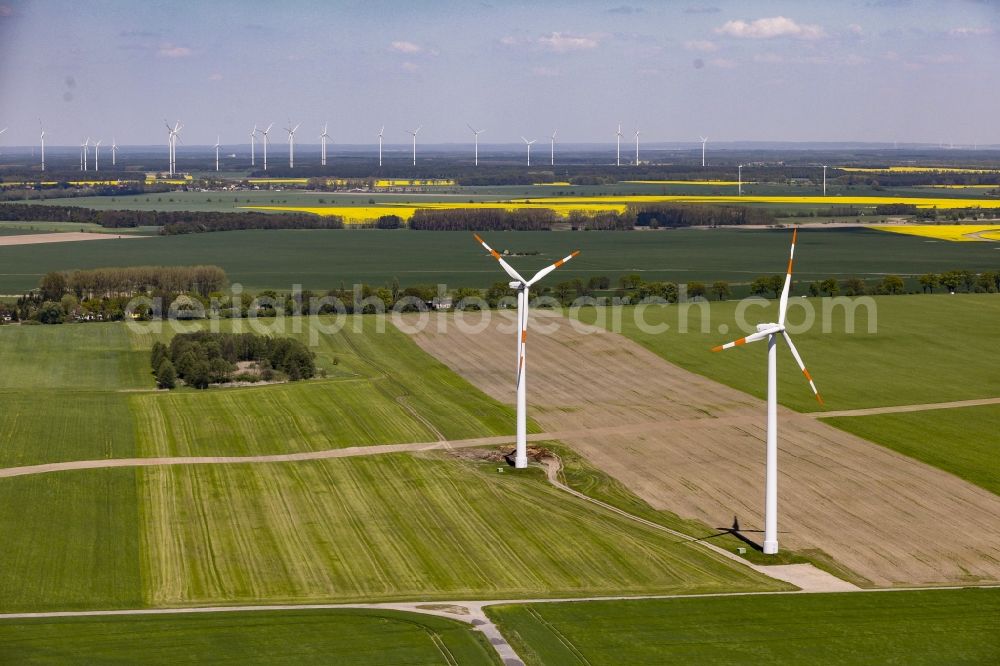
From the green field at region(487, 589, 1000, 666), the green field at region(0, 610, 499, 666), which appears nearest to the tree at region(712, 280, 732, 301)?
the green field at region(487, 589, 1000, 666)

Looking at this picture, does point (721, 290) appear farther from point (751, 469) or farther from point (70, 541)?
point (70, 541)

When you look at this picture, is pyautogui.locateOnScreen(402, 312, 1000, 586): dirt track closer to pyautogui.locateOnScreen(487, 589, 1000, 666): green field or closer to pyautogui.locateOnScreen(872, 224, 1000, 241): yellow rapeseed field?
pyautogui.locateOnScreen(487, 589, 1000, 666): green field

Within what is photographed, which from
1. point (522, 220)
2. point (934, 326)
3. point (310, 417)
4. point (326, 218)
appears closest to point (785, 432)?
point (310, 417)

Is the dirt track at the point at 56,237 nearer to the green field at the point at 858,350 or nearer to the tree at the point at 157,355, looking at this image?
the tree at the point at 157,355

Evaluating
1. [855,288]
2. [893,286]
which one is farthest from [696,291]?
[893,286]

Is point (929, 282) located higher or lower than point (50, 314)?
higher

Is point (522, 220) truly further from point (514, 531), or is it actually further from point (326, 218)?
point (514, 531)

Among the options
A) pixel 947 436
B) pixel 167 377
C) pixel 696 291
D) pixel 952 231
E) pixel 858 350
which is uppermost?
pixel 952 231
